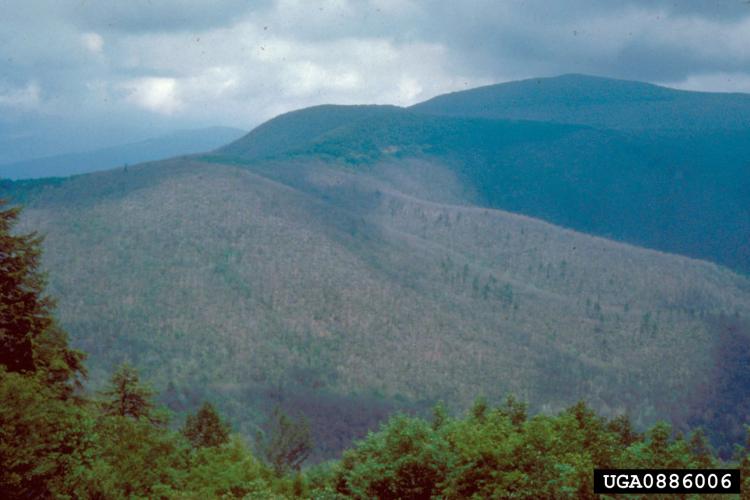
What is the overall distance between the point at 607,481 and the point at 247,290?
95.1m

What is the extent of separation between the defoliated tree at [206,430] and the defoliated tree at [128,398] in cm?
847

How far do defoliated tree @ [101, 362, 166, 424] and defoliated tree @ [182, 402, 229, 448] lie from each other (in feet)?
27.8

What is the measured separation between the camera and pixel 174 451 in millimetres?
21531

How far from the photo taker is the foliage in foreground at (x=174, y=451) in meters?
13.9

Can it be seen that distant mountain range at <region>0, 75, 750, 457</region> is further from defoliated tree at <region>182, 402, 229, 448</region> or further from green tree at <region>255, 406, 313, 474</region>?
defoliated tree at <region>182, 402, 229, 448</region>

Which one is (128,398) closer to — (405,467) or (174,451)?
(174,451)

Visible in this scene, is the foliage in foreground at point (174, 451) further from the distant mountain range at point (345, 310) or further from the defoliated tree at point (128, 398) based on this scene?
the distant mountain range at point (345, 310)

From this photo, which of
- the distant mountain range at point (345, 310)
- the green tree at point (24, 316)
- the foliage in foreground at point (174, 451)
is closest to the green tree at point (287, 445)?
the distant mountain range at point (345, 310)

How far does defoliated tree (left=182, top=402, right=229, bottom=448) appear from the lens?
107 ft

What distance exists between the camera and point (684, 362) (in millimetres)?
107375

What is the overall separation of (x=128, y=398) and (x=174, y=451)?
13.5 feet

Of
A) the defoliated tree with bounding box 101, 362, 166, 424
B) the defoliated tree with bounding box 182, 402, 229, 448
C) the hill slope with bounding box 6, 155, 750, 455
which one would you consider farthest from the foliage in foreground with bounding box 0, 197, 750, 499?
the hill slope with bounding box 6, 155, 750, 455

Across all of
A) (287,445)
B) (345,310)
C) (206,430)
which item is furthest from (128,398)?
(345,310)

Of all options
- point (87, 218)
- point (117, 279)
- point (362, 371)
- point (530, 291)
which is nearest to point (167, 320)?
point (117, 279)
